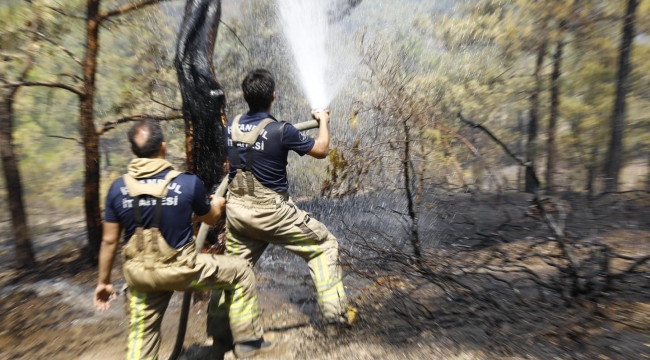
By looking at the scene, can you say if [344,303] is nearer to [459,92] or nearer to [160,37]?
[160,37]

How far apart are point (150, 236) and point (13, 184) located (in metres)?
5.52

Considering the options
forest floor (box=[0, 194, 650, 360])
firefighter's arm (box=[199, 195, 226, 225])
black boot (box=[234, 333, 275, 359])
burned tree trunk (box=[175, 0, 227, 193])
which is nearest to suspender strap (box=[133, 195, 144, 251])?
firefighter's arm (box=[199, 195, 226, 225])

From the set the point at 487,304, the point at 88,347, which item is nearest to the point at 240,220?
the point at 88,347

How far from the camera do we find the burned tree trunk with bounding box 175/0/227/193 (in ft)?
13.0

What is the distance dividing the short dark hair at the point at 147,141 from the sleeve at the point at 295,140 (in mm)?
873

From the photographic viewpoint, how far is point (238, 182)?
9.08 ft

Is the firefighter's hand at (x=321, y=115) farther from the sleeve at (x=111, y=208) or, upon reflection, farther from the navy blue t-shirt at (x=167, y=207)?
the sleeve at (x=111, y=208)

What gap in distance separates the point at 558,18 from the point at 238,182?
26.5 ft

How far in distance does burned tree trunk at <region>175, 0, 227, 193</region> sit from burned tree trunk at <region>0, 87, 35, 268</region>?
3121mm

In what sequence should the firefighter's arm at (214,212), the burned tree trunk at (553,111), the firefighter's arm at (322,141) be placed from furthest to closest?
the burned tree trunk at (553,111)
the firefighter's arm at (322,141)
the firefighter's arm at (214,212)

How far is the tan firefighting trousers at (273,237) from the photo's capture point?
275cm

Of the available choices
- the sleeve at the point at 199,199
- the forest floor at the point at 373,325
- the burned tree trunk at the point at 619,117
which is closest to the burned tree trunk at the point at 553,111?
the burned tree trunk at the point at 619,117

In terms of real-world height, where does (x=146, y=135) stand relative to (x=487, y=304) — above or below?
above

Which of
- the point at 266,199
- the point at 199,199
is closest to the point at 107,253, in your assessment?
the point at 199,199
